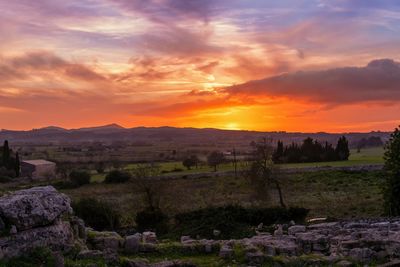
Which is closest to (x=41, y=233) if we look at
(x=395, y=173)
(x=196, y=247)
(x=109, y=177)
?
(x=196, y=247)

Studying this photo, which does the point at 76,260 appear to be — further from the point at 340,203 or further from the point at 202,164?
the point at 202,164

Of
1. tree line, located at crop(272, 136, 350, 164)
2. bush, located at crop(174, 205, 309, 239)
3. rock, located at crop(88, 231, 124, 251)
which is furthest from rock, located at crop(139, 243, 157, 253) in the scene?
tree line, located at crop(272, 136, 350, 164)

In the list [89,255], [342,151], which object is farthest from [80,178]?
[89,255]

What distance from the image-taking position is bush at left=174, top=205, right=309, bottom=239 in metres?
28.1

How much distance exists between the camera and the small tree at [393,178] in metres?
33.3

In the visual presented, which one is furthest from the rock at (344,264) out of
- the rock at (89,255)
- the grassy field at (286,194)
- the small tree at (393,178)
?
the grassy field at (286,194)

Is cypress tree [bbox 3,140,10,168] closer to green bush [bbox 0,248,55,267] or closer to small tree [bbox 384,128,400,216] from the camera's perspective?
small tree [bbox 384,128,400,216]

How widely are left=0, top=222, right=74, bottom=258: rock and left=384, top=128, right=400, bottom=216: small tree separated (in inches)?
927

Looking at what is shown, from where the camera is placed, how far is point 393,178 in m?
33.6

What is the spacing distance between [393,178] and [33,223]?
25285 millimetres

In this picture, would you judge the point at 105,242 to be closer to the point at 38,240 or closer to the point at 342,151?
the point at 38,240

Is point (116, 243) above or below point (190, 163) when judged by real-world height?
above

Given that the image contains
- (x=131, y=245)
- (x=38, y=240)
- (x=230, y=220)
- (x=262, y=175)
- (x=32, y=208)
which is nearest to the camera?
(x=38, y=240)

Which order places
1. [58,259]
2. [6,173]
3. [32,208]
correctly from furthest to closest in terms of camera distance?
[6,173]
[32,208]
[58,259]
